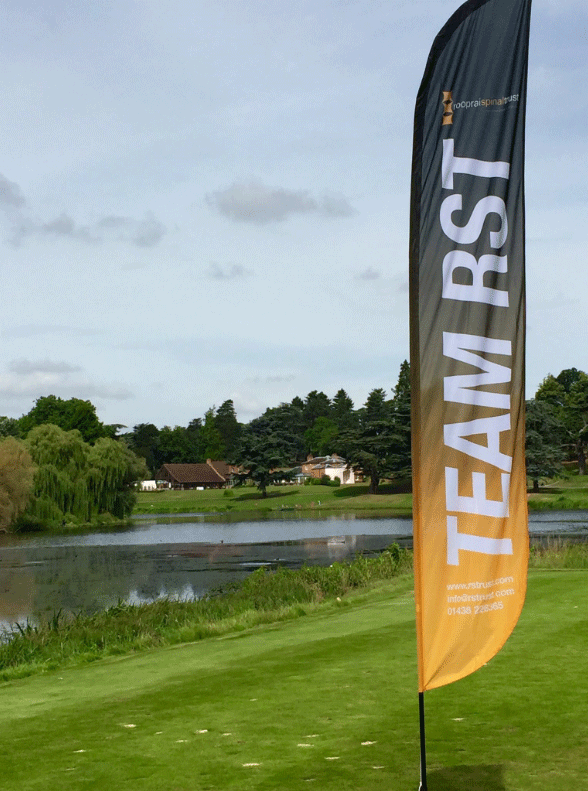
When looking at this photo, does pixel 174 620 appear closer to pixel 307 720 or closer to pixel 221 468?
pixel 307 720

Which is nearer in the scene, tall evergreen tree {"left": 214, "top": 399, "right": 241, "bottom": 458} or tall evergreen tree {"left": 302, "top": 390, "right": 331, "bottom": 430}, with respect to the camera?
tall evergreen tree {"left": 214, "top": 399, "right": 241, "bottom": 458}

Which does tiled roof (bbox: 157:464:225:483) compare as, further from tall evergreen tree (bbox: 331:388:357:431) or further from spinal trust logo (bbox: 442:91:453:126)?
spinal trust logo (bbox: 442:91:453:126)

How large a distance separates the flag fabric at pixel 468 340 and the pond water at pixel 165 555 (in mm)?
19452

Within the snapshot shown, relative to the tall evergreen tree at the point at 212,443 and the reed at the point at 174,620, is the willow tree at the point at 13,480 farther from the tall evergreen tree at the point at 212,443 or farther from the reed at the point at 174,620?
the tall evergreen tree at the point at 212,443

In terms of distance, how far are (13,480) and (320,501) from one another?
42.1 m

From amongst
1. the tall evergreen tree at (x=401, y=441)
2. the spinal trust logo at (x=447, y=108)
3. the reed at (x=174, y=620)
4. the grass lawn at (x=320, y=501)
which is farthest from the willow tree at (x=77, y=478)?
the spinal trust logo at (x=447, y=108)

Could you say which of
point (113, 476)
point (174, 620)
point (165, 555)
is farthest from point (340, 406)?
point (174, 620)

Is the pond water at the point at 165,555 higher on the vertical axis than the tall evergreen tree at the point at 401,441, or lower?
lower

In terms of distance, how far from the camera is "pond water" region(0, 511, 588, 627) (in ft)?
95.2

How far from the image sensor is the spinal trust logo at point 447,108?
545 centimetres

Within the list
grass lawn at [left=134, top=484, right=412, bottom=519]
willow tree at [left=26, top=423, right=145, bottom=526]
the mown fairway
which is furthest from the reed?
grass lawn at [left=134, top=484, right=412, bottom=519]

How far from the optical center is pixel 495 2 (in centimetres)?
558

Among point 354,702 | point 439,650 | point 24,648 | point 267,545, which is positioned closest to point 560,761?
point 439,650

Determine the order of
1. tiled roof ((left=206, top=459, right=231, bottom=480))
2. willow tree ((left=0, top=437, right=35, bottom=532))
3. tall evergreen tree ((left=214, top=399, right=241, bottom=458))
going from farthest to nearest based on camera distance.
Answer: tall evergreen tree ((left=214, top=399, right=241, bottom=458)) → tiled roof ((left=206, top=459, right=231, bottom=480)) → willow tree ((left=0, top=437, right=35, bottom=532))
